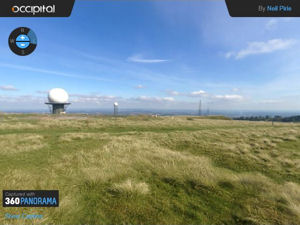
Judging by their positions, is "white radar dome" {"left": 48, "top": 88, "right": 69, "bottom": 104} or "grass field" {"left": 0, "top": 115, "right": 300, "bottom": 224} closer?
"grass field" {"left": 0, "top": 115, "right": 300, "bottom": 224}

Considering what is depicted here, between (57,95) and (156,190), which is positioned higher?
(57,95)

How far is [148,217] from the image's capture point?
3.03m

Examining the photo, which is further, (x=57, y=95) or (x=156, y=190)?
(x=57, y=95)

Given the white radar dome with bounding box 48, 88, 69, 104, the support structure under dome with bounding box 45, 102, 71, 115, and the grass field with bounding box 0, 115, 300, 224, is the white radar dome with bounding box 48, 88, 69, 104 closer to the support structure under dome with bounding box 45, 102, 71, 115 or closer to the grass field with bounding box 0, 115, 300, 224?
the support structure under dome with bounding box 45, 102, 71, 115

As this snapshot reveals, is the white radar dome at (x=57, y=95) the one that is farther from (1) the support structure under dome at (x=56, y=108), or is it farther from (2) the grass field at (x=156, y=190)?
(2) the grass field at (x=156, y=190)

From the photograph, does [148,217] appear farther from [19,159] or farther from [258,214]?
[19,159]

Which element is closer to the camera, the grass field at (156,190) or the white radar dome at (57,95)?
the grass field at (156,190)

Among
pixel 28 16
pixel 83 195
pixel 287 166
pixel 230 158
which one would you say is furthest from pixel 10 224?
pixel 287 166

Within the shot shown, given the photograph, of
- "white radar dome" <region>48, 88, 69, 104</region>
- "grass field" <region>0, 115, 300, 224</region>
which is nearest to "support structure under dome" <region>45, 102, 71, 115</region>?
"white radar dome" <region>48, 88, 69, 104</region>

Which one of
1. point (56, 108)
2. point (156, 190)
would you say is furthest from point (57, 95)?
point (156, 190)

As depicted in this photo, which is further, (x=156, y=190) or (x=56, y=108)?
(x=56, y=108)

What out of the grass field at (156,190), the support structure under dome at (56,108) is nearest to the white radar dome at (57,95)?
the support structure under dome at (56,108)

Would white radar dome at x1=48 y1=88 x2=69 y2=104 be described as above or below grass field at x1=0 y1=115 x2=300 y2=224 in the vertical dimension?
above

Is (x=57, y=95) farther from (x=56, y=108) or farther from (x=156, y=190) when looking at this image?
(x=156, y=190)
